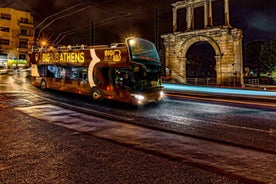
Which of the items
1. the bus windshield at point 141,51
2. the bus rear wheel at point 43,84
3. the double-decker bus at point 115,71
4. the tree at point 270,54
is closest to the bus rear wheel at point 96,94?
the double-decker bus at point 115,71

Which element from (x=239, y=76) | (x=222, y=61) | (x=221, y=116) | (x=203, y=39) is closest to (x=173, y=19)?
(x=203, y=39)

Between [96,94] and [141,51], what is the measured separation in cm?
411

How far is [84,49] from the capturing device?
15.4 m

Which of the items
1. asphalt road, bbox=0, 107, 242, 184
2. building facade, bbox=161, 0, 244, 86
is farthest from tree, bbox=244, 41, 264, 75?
asphalt road, bbox=0, 107, 242, 184

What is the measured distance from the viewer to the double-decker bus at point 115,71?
12.5 meters

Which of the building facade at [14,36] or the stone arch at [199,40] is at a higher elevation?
the building facade at [14,36]

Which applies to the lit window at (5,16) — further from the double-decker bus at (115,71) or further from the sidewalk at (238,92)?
the sidewalk at (238,92)

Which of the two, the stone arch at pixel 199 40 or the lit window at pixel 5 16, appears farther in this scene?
the lit window at pixel 5 16

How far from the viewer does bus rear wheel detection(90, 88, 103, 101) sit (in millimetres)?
14188

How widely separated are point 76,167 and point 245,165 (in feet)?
11.8

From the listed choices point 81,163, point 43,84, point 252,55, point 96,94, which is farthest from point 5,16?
point 252,55

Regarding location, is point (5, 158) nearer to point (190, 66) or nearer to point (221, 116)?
point (221, 116)

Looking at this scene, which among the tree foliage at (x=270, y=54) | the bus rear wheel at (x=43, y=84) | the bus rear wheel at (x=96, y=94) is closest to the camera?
the bus rear wheel at (x=96, y=94)

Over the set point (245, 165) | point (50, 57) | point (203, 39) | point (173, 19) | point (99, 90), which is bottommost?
point (245, 165)
